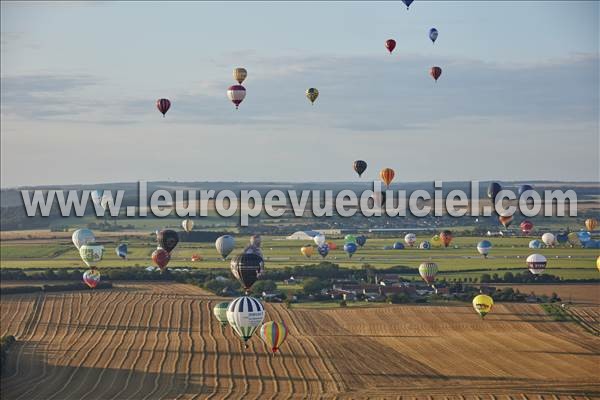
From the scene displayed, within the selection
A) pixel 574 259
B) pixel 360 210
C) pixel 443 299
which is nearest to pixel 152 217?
pixel 360 210

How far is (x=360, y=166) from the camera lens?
206ft

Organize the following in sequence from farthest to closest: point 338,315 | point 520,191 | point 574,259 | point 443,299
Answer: point 520,191, point 574,259, point 443,299, point 338,315

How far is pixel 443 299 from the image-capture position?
182 feet

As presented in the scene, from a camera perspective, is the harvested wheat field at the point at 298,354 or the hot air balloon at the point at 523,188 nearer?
the harvested wheat field at the point at 298,354

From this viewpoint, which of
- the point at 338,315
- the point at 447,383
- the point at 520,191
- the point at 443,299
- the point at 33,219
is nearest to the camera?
the point at 447,383

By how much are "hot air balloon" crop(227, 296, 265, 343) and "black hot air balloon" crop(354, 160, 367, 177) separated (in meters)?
22.1

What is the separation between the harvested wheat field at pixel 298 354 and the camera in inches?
1441

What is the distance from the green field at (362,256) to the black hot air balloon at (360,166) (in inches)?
339

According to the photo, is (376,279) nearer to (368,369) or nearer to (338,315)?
(338,315)

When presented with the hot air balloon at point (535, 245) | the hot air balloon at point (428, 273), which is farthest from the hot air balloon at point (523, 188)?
the hot air balloon at point (428, 273)

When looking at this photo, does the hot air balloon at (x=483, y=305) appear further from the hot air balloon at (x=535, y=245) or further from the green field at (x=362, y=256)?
Result: the hot air balloon at (x=535, y=245)

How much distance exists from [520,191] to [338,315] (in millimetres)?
37394

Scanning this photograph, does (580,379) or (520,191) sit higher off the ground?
(520,191)

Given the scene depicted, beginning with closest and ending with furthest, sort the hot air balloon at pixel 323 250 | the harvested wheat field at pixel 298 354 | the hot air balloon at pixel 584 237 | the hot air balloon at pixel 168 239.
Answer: the harvested wheat field at pixel 298 354
the hot air balloon at pixel 168 239
the hot air balloon at pixel 323 250
the hot air balloon at pixel 584 237
